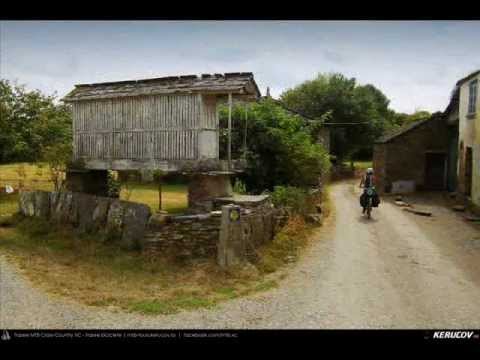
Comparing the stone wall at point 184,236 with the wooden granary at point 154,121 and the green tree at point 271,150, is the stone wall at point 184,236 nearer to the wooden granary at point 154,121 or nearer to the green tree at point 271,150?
the wooden granary at point 154,121

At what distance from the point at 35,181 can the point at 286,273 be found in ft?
45.1

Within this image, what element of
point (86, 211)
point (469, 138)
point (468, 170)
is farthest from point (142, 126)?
point (468, 170)

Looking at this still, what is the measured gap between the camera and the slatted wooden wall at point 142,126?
10.4 meters

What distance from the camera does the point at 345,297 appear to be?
5.91m

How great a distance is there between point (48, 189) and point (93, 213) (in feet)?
25.6

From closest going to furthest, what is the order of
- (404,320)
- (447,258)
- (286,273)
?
(404,320)
(286,273)
(447,258)

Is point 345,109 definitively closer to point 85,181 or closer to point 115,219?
point 85,181

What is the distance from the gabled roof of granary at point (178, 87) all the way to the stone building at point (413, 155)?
9.09 metres

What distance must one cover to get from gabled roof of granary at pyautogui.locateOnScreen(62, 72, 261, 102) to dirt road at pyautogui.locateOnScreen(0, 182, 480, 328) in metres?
4.46

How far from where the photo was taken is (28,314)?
208 inches

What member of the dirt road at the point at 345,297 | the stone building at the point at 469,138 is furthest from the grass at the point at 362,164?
the dirt road at the point at 345,297

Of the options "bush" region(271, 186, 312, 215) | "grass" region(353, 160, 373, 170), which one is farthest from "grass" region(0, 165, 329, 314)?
"grass" region(353, 160, 373, 170)
